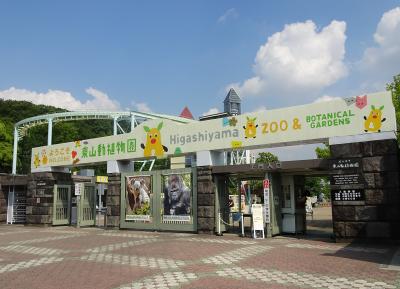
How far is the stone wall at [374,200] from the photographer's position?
38.6ft

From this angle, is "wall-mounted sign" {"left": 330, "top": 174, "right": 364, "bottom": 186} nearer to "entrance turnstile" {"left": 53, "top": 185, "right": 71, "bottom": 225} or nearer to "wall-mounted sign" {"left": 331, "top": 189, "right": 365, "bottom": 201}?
"wall-mounted sign" {"left": 331, "top": 189, "right": 365, "bottom": 201}

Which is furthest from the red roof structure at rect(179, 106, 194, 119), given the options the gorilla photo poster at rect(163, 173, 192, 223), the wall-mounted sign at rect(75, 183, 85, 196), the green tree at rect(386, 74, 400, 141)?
the gorilla photo poster at rect(163, 173, 192, 223)

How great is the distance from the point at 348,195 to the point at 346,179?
51cm

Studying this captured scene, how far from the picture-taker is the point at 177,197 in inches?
657

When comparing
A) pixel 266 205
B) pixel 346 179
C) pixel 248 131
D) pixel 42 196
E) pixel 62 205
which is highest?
pixel 248 131

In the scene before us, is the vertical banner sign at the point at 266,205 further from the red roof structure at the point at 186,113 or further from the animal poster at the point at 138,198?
the red roof structure at the point at 186,113

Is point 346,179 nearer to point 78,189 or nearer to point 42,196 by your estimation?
point 78,189

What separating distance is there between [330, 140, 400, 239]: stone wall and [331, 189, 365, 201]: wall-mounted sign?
10 centimetres

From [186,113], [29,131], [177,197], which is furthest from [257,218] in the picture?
[186,113]

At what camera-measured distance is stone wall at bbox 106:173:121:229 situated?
18.6m

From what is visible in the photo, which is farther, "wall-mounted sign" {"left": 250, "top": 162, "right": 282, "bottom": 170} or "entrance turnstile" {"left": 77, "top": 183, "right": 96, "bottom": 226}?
"entrance turnstile" {"left": 77, "top": 183, "right": 96, "bottom": 226}

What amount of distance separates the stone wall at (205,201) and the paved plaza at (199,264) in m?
2.26

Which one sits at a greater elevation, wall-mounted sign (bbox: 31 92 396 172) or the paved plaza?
wall-mounted sign (bbox: 31 92 396 172)

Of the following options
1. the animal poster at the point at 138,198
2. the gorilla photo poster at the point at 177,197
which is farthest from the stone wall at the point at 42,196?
the gorilla photo poster at the point at 177,197
